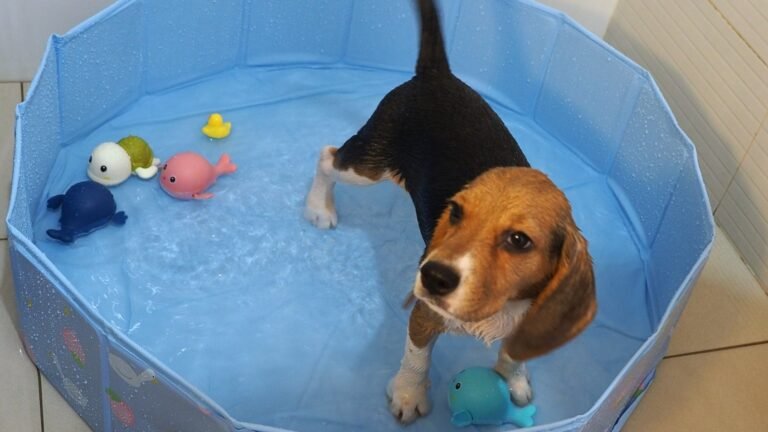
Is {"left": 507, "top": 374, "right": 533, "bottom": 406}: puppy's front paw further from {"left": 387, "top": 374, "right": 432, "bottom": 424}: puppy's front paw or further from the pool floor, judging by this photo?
{"left": 387, "top": 374, "right": 432, "bottom": 424}: puppy's front paw

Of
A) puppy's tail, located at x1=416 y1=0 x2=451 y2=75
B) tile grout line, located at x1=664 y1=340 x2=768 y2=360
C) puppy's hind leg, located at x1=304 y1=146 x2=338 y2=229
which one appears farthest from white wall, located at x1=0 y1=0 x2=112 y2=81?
tile grout line, located at x1=664 y1=340 x2=768 y2=360

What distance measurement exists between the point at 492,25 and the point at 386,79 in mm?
394

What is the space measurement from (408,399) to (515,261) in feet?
2.04

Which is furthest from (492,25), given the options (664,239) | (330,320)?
(330,320)

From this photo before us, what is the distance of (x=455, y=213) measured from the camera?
1.63 meters

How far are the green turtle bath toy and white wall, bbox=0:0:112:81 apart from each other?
500mm

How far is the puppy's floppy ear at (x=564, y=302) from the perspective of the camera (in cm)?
161

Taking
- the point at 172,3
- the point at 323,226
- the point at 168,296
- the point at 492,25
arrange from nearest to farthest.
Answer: the point at 168,296 → the point at 323,226 → the point at 172,3 → the point at 492,25

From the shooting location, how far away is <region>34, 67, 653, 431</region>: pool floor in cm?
219

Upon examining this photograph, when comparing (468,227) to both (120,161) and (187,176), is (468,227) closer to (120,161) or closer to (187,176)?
(187,176)

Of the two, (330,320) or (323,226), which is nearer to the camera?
→ (330,320)

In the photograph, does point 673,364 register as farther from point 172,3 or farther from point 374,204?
point 172,3

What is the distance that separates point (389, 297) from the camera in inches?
94.7

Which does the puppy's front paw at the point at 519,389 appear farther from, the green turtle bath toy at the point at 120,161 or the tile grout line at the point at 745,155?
the green turtle bath toy at the point at 120,161
